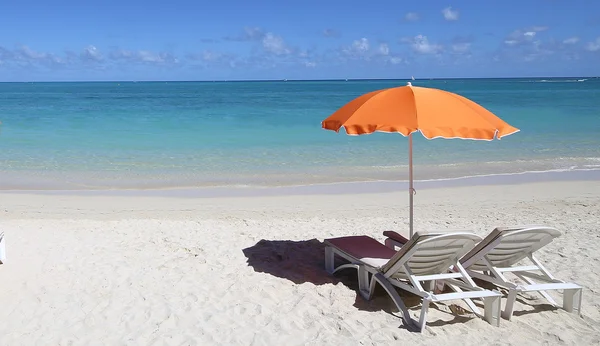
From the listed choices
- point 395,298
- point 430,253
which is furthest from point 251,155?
point 430,253

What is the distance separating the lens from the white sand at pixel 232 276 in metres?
4.68

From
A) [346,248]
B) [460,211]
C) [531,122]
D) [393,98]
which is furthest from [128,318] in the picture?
[531,122]

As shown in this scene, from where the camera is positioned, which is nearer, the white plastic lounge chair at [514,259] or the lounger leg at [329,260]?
the white plastic lounge chair at [514,259]

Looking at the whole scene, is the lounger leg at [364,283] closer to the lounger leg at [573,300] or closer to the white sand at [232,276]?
the white sand at [232,276]

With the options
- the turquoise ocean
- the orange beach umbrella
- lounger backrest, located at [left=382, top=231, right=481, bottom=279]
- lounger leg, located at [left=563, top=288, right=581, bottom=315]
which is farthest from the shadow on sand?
the turquoise ocean

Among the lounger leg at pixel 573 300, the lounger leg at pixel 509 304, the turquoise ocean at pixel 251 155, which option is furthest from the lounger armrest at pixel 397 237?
the turquoise ocean at pixel 251 155

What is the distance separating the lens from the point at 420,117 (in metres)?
5.00

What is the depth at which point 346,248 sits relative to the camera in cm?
588

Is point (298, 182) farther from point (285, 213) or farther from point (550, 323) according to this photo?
point (550, 323)

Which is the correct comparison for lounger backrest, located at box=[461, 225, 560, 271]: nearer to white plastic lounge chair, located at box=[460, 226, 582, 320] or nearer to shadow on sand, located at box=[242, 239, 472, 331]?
white plastic lounge chair, located at box=[460, 226, 582, 320]

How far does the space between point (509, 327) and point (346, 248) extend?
1.72 meters

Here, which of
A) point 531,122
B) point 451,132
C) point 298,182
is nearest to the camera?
point 451,132

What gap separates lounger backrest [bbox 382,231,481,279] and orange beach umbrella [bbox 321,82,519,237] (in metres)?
0.84

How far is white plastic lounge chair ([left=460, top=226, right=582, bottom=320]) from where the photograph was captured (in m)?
4.94
